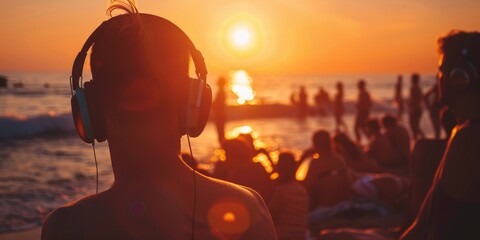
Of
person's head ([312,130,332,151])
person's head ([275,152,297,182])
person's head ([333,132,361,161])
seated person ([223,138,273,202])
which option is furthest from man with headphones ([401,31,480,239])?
person's head ([333,132,361,161])

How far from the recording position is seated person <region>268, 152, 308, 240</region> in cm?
488

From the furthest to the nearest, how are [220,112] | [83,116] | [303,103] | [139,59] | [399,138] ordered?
[303,103] → [220,112] → [399,138] → [83,116] → [139,59]

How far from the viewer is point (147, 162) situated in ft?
4.08

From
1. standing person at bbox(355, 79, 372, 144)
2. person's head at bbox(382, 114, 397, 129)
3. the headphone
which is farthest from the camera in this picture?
standing person at bbox(355, 79, 372, 144)

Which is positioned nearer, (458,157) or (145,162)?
(145,162)

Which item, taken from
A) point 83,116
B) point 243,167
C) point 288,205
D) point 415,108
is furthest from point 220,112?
point 83,116

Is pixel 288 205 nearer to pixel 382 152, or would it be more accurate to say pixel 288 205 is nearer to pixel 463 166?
pixel 463 166

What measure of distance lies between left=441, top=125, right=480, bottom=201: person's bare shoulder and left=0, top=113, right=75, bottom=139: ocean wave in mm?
19848

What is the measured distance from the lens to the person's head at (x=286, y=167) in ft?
15.8

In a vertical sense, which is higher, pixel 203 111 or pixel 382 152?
pixel 203 111

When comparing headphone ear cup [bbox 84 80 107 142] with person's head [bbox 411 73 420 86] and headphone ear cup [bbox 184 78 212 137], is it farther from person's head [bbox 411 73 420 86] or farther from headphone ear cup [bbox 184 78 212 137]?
person's head [bbox 411 73 420 86]

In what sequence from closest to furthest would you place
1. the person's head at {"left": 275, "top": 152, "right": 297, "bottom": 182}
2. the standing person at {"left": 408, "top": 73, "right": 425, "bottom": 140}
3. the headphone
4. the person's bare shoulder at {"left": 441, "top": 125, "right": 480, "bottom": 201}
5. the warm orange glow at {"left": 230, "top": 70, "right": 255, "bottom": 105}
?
the headphone < the person's bare shoulder at {"left": 441, "top": 125, "right": 480, "bottom": 201} < the person's head at {"left": 275, "top": 152, "right": 297, "bottom": 182} < the standing person at {"left": 408, "top": 73, "right": 425, "bottom": 140} < the warm orange glow at {"left": 230, "top": 70, "right": 255, "bottom": 105}

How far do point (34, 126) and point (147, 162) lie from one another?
22.7m

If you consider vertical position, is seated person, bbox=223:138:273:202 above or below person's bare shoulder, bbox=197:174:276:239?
below
